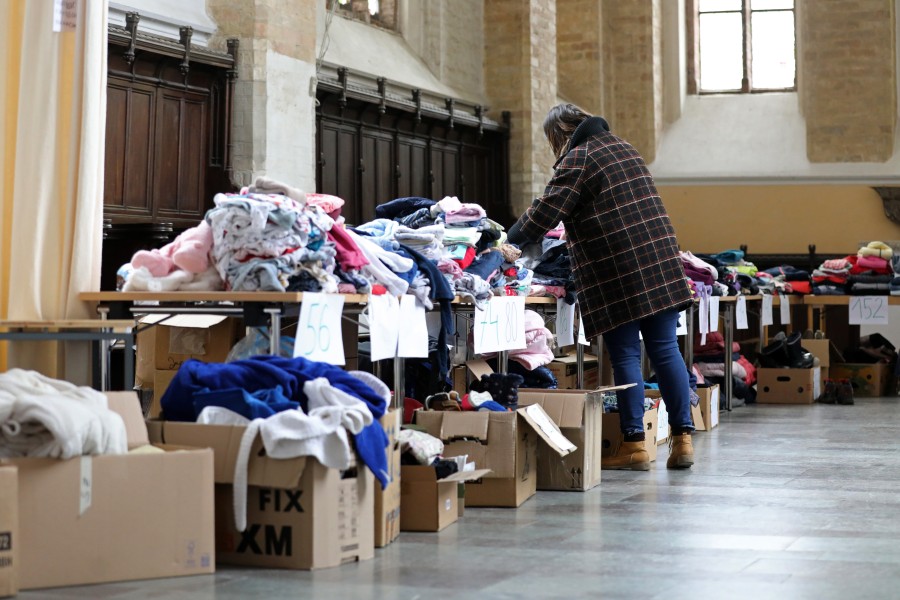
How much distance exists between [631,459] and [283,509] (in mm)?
2399

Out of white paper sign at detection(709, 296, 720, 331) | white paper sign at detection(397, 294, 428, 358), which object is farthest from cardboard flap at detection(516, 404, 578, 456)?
white paper sign at detection(709, 296, 720, 331)

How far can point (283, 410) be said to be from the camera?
339 cm

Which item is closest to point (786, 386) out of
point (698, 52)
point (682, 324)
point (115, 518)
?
point (682, 324)

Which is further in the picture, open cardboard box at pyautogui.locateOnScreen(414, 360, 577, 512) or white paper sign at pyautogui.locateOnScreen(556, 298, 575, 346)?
white paper sign at pyautogui.locateOnScreen(556, 298, 575, 346)

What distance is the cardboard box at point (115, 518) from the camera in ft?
9.88

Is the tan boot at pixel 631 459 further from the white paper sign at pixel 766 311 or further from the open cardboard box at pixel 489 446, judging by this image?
the white paper sign at pixel 766 311

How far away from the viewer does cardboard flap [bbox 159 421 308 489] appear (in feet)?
10.7

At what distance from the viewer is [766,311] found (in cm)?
946

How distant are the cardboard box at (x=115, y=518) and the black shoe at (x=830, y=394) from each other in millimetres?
6522

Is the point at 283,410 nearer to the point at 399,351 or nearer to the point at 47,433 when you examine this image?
the point at 47,433

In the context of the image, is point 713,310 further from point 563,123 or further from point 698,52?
point 698,52

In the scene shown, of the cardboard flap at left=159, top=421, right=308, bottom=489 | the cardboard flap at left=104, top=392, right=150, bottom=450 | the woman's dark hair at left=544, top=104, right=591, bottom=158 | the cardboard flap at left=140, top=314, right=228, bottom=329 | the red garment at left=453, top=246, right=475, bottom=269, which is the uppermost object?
the woman's dark hair at left=544, top=104, right=591, bottom=158

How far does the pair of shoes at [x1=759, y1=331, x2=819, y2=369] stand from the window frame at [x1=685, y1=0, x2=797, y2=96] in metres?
6.28

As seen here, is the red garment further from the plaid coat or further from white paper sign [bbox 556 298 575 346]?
white paper sign [bbox 556 298 575 346]
